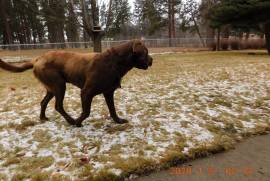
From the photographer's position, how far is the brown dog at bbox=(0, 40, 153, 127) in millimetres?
4180

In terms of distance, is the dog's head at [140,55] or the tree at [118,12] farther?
the tree at [118,12]

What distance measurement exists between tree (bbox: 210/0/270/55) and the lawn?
Answer: 11.9 m

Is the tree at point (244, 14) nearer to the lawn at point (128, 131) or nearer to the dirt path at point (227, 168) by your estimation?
the lawn at point (128, 131)

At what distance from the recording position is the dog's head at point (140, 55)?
411cm

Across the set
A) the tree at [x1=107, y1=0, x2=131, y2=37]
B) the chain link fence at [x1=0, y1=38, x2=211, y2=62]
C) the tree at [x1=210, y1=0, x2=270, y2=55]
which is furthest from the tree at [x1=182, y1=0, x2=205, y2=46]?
the tree at [x1=210, y1=0, x2=270, y2=55]

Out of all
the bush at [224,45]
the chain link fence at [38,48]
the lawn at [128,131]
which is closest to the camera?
the lawn at [128,131]

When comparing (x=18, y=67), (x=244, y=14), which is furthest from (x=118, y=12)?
(x=18, y=67)

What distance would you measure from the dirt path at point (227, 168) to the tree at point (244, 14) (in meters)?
15.6

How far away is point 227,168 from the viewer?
3471 mm

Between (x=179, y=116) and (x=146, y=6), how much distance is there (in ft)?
130

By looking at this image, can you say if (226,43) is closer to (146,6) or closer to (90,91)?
(146,6)

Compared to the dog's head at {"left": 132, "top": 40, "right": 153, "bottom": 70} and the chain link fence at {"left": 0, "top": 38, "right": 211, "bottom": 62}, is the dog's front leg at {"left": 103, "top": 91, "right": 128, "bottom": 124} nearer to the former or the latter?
the dog's head at {"left": 132, "top": 40, "right": 153, "bottom": 70}

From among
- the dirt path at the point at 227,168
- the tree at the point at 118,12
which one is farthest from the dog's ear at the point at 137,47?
the tree at the point at 118,12

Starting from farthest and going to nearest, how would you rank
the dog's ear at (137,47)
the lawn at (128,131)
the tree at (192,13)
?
1. the tree at (192,13)
2. the dog's ear at (137,47)
3. the lawn at (128,131)
